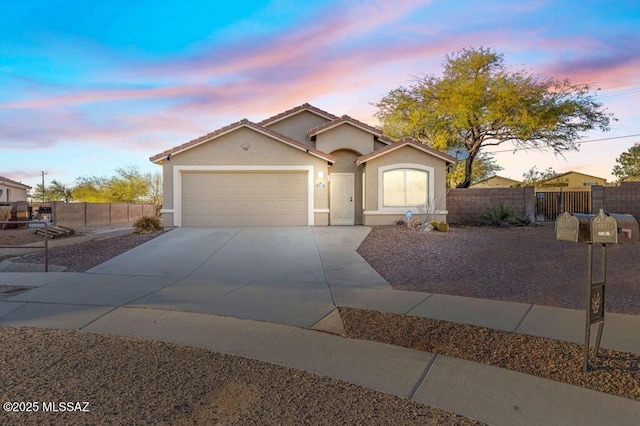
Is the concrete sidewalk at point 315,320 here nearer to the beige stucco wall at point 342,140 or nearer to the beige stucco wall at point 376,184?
the beige stucco wall at point 376,184

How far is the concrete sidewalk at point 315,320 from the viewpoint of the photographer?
13.3ft

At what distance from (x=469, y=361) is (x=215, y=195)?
15.3m

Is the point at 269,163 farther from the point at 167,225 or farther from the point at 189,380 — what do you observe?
the point at 189,380

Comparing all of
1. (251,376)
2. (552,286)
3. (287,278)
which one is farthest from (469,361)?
(287,278)

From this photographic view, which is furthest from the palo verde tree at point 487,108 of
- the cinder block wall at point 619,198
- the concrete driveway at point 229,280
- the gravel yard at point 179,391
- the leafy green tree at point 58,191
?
the leafy green tree at point 58,191

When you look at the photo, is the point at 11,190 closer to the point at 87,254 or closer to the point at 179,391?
the point at 87,254

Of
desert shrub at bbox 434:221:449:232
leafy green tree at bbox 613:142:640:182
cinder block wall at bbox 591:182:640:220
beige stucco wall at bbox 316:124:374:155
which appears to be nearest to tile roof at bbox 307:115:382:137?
beige stucco wall at bbox 316:124:374:155

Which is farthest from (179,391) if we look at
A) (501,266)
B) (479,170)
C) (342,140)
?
(479,170)

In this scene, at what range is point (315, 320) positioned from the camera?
6469 millimetres

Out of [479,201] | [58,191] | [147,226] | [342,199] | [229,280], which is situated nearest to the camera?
[229,280]

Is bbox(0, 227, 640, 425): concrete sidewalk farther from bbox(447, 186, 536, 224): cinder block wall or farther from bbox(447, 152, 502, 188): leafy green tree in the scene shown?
bbox(447, 152, 502, 188): leafy green tree

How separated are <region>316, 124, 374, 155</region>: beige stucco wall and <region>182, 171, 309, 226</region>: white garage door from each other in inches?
99.3

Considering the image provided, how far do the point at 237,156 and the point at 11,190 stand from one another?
34726 mm

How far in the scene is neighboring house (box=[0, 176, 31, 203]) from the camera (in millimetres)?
39656
